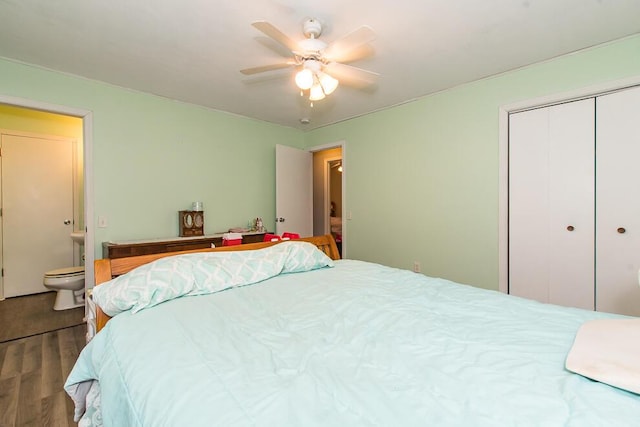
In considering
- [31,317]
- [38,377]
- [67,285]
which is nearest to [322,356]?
[38,377]

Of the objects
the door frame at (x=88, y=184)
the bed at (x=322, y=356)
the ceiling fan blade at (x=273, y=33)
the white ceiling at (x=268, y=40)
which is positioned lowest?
the bed at (x=322, y=356)

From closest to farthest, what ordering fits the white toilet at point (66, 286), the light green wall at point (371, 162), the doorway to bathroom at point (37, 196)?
the light green wall at point (371, 162) < the white toilet at point (66, 286) < the doorway to bathroom at point (37, 196)

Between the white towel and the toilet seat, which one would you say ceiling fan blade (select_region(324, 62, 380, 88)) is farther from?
the toilet seat

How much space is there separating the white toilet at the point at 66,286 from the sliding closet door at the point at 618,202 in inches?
200

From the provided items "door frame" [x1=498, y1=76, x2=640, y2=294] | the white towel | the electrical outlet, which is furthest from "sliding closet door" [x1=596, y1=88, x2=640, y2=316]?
the white towel

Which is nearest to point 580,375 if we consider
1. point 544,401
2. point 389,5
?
point 544,401

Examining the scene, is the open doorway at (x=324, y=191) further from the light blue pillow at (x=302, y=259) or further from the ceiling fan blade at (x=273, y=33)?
the ceiling fan blade at (x=273, y=33)

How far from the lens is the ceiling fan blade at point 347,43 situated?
1.62 meters

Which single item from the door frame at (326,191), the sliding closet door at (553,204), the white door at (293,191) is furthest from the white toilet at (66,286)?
the sliding closet door at (553,204)

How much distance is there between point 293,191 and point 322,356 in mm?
3436

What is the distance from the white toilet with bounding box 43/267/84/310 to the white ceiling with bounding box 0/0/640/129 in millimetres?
2148

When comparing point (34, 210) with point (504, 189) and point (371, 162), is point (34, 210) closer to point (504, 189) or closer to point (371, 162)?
point (371, 162)

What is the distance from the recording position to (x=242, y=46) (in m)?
2.21

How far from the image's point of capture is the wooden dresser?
2.69 metres
